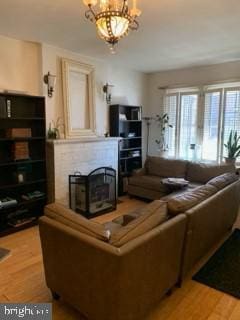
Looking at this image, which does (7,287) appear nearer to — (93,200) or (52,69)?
(93,200)

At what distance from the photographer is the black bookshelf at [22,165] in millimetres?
3475

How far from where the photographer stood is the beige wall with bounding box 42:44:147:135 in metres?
3.98

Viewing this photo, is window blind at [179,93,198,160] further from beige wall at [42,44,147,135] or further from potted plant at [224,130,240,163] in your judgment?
beige wall at [42,44,147,135]

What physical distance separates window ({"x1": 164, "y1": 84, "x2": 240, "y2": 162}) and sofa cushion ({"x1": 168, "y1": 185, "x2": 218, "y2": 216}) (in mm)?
2821

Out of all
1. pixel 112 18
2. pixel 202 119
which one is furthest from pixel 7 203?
pixel 202 119

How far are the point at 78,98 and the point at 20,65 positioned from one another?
109 centimetres

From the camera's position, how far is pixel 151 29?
10.6 ft

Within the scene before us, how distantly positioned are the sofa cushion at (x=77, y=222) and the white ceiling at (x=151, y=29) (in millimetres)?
2074

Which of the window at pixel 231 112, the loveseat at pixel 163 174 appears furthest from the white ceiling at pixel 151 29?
the loveseat at pixel 163 174

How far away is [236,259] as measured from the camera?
279cm

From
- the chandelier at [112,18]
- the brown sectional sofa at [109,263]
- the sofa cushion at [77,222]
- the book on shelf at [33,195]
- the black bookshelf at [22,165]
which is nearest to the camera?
the brown sectional sofa at [109,263]

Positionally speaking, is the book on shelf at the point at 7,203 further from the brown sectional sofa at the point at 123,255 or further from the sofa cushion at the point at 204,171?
the sofa cushion at the point at 204,171

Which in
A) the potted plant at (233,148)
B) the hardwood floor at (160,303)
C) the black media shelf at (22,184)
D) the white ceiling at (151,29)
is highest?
the white ceiling at (151,29)

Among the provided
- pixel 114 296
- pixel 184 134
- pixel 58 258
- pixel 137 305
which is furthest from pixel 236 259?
pixel 184 134
